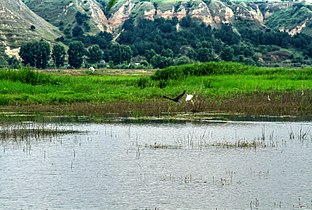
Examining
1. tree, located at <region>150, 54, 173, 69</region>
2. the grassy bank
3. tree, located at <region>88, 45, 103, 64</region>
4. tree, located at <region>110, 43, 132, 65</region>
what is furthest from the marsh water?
tree, located at <region>110, 43, 132, 65</region>

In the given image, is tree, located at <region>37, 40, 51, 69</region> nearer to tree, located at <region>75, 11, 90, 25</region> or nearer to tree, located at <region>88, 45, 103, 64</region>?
tree, located at <region>88, 45, 103, 64</region>

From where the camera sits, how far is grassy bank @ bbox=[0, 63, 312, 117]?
116 feet

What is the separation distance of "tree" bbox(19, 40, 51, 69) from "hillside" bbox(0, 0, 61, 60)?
1204cm

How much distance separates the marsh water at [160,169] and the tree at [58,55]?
67.9 m

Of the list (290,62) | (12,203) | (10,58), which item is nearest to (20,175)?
(12,203)

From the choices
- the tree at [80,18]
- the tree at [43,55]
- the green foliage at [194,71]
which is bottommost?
the green foliage at [194,71]

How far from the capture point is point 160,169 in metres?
19.2

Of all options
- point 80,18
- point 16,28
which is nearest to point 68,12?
point 80,18

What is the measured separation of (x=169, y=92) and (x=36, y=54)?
52590mm

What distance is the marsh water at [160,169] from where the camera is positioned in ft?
51.2

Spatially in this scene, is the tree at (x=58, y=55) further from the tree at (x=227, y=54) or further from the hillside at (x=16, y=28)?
the tree at (x=227, y=54)

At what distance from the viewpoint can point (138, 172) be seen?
18.8 metres

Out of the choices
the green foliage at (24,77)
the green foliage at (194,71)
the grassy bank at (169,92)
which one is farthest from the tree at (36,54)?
the green foliage at (24,77)

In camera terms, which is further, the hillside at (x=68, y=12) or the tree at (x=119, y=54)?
the hillside at (x=68, y=12)
